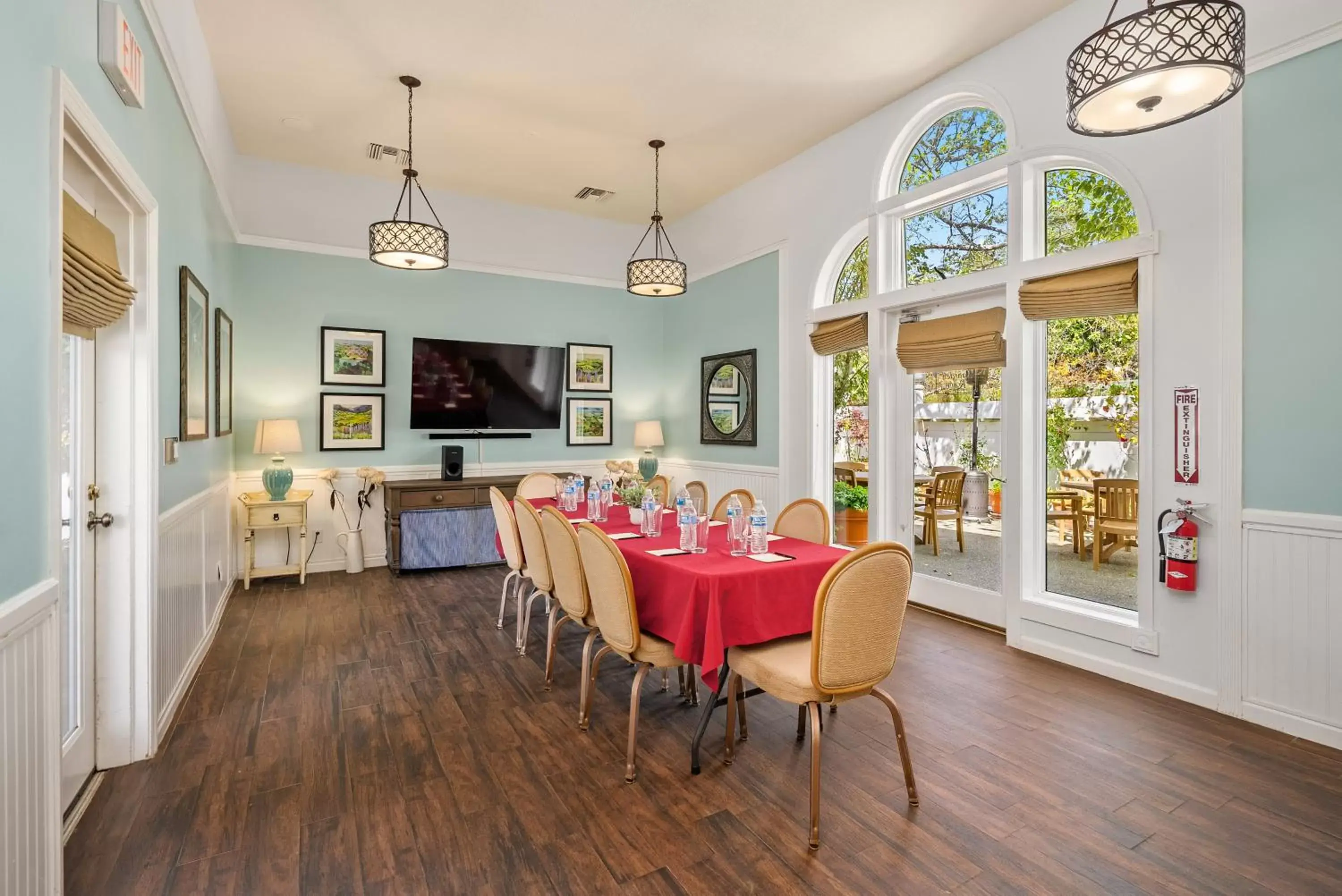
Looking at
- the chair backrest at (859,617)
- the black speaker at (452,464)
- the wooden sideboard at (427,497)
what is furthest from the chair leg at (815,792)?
the black speaker at (452,464)

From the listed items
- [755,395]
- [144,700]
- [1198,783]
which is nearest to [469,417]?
[755,395]

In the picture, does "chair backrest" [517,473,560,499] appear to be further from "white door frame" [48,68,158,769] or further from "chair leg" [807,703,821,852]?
"chair leg" [807,703,821,852]

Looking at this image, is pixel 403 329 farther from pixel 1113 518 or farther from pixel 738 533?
pixel 1113 518

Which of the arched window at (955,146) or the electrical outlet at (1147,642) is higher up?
the arched window at (955,146)

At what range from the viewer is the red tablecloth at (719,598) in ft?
7.93

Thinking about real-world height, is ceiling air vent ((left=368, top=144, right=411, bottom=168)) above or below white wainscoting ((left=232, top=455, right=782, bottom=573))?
above

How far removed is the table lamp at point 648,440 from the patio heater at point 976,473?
333 centimetres

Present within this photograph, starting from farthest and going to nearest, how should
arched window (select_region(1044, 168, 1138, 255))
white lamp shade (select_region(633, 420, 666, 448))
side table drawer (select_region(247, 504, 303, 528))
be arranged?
1. white lamp shade (select_region(633, 420, 666, 448))
2. side table drawer (select_region(247, 504, 303, 528))
3. arched window (select_region(1044, 168, 1138, 255))

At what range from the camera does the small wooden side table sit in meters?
5.24

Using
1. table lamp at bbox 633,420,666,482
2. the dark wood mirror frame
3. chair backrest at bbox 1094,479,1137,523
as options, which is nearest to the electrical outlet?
chair backrest at bbox 1094,479,1137,523

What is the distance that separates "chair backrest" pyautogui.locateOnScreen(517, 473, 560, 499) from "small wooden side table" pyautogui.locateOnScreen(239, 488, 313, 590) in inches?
75.0

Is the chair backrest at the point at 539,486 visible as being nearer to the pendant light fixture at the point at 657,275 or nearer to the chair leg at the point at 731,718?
the pendant light fixture at the point at 657,275

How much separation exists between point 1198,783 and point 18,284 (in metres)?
3.97

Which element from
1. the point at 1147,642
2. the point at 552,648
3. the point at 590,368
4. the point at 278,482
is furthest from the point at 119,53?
the point at 590,368
